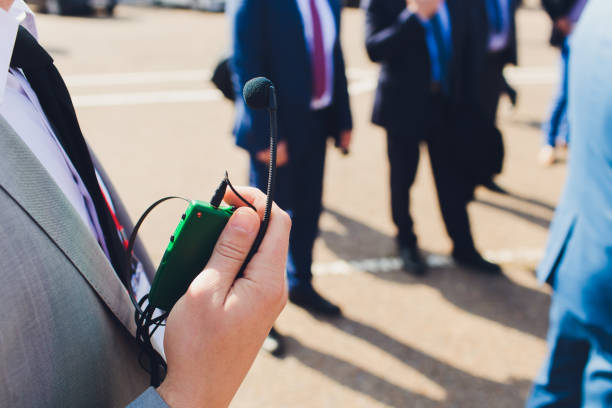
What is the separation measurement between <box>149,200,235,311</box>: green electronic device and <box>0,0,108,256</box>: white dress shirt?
0.14 metres

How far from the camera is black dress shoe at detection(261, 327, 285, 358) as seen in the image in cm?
255

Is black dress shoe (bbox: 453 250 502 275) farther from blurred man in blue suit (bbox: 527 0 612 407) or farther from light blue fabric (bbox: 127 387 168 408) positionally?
light blue fabric (bbox: 127 387 168 408)

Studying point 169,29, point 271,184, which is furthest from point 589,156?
point 169,29

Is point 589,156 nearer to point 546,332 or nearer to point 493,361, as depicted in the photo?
point 493,361

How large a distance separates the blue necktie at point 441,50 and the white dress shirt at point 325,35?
1.94 feet

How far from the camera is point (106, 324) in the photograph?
751 mm

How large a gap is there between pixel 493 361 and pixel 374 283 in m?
0.83

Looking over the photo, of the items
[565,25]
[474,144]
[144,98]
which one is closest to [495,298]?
[474,144]

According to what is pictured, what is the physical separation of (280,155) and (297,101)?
276mm

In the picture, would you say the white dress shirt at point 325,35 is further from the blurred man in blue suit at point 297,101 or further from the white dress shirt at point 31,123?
the white dress shirt at point 31,123

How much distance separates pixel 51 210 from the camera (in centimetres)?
68

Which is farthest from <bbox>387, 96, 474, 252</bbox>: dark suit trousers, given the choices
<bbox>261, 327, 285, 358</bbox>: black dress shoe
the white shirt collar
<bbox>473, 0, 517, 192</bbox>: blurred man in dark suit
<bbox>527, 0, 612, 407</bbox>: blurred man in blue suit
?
the white shirt collar

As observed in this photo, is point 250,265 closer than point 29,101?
Yes

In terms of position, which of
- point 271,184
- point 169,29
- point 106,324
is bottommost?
point 169,29
